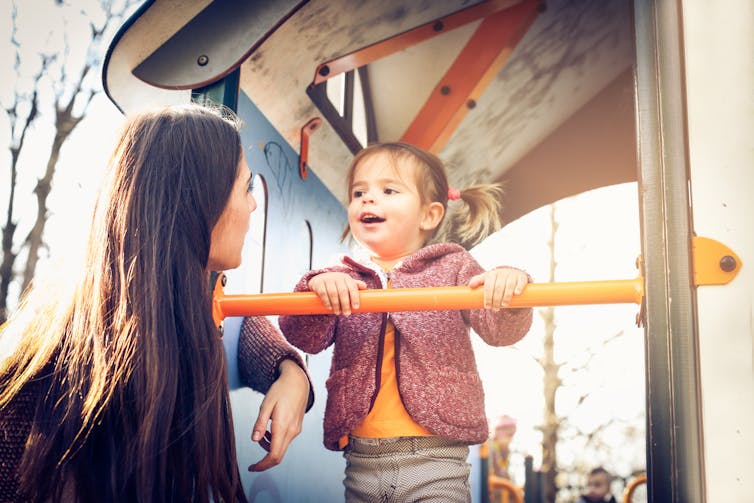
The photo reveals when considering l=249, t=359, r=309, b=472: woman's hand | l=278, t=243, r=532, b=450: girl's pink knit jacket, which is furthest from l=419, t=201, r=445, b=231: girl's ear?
l=249, t=359, r=309, b=472: woman's hand

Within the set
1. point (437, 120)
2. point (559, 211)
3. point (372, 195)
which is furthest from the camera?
point (559, 211)

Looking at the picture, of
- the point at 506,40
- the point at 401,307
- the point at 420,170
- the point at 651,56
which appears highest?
the point at 506,40

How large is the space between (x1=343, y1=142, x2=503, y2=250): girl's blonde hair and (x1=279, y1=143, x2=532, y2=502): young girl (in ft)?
0.47

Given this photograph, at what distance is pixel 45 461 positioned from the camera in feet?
3.88

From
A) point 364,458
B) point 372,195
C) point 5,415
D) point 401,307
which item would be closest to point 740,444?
point 401,307

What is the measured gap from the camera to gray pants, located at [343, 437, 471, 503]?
6.14 feet

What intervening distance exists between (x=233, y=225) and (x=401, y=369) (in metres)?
0.68

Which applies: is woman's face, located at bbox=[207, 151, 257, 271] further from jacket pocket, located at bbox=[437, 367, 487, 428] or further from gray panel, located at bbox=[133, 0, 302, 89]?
jacket pocket, located at bbox=[437, 367, 487, 428]

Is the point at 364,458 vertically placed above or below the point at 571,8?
below

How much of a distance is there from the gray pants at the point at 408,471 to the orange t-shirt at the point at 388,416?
19 mm

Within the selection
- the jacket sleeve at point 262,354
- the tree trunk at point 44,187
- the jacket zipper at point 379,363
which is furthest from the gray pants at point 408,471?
the tree trunk at point 44,187

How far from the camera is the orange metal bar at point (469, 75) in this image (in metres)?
2.82

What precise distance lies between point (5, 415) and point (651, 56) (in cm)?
126

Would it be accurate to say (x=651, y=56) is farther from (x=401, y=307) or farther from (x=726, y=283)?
(x=401, y=307)
